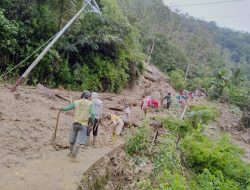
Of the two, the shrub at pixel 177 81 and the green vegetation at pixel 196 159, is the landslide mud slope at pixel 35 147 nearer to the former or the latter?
the green vegetation at pixel 196 159

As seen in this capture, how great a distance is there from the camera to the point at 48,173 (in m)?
7.20

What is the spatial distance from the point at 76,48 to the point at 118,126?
405 inches

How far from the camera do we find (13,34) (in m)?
17.4

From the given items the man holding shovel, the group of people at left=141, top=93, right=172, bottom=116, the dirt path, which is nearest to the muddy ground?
the dirt path

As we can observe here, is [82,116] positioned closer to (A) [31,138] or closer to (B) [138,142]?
(A) [31,138]

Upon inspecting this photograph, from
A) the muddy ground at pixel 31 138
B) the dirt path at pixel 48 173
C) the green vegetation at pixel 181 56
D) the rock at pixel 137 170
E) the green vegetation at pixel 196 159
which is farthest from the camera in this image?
the green vegetation at pixel 181 56

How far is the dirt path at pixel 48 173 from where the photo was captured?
6418 mm

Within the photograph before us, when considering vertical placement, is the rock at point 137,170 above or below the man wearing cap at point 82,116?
below

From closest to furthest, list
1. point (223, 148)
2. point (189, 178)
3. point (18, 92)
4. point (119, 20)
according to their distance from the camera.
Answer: point (189, 178) → point (223, 148) → point (18, 92) → point (119, 20)

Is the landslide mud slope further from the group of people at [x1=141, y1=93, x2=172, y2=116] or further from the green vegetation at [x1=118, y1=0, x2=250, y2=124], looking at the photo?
the green vegetation at [x1=118, y1=0, x2=250, y2=124]

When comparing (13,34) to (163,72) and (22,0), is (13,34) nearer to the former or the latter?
(22,0)

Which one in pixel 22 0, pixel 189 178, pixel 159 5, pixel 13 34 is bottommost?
pixel 189 178

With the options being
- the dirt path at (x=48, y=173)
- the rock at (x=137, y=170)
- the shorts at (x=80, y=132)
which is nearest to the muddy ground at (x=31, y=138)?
the dirt path at (x=48, y=173)

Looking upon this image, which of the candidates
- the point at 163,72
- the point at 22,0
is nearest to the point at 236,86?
the point at 163,72
